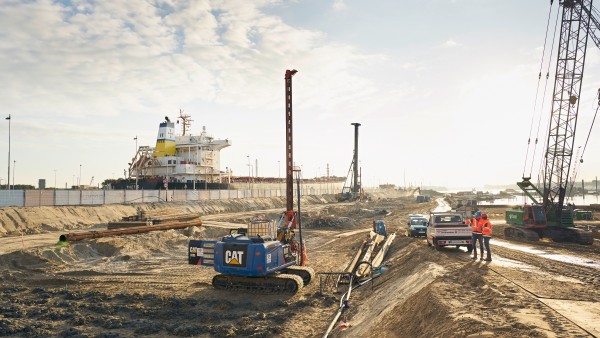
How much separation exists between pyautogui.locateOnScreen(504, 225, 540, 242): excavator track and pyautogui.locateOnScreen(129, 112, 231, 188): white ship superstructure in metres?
45.4

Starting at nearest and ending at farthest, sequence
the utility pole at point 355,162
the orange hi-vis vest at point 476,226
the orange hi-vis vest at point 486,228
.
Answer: the orange hi-vis vest at point 486,228
the orange hi-vis vest at point 476,226
the utility pole at point 355,162

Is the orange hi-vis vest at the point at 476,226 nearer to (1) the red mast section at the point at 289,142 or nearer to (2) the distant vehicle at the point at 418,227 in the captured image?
(1) the red mast section at the point at 289,142

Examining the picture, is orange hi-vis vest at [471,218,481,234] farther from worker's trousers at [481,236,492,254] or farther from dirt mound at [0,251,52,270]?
dirt mound at [0,251,52,270]

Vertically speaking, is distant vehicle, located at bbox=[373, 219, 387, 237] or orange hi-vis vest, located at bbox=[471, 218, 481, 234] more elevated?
orange hi-vis vest, located at bbox=[471, 218, 481, 234]

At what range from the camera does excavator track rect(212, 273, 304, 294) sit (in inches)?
547

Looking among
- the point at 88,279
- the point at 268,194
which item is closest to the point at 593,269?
the point at 88,279

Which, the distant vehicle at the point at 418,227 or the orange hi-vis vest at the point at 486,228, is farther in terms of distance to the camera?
the distant vehicle at the point at 418,227

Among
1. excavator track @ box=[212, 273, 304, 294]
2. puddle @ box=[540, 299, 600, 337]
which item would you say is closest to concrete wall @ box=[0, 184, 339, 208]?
excavator track @ box=[212, 273, 304, 294]

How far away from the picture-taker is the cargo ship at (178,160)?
62.4 m

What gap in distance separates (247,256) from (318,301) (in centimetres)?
291

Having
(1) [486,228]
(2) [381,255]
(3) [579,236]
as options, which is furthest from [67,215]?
(3) [579,236]

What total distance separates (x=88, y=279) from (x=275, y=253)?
8964 mm

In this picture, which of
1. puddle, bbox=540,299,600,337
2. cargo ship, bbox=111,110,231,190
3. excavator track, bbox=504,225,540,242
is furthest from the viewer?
cargo ship, bbox=111,110,231,190

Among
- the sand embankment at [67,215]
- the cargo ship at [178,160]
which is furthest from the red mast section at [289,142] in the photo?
the cargo ship at [178,160]
